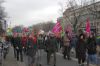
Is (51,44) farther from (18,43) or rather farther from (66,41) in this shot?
(66,41)

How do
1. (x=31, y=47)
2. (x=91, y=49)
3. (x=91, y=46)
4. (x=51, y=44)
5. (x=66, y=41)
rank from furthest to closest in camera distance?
(x=66, y=41) → (x=51, y=44) → (x=31, y=47) → (x=91, y=46) → (x=91, y=49)

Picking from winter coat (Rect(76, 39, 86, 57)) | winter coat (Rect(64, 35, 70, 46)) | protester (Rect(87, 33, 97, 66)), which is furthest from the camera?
winter coat (Rect(64, 35, 70, 46))

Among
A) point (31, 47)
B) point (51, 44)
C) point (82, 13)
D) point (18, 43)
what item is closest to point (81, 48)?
point (31, 47)

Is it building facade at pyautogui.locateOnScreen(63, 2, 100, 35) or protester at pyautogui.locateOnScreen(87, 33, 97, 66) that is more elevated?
building facade at pyautogui.locateOnScreen(63, 2, 100, 35)

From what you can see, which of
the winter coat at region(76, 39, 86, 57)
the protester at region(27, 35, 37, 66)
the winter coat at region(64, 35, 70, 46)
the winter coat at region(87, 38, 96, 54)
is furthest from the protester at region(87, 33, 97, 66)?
the winter coat at region(64, 35, 70, 46)

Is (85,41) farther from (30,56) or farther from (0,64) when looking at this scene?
(0,64)

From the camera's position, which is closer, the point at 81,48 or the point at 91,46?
the point at 91,46

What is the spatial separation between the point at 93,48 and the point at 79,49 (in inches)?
25.2

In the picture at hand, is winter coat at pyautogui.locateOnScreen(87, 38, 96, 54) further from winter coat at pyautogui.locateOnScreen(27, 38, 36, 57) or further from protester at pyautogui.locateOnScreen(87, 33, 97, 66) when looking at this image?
winter coat at pyautogui.locateOnScreen(27, 38, 36, 57)

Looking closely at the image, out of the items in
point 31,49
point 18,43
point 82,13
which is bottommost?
point 31,49

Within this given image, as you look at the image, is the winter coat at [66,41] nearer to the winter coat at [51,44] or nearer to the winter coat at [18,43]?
the winter coat at [18,43]

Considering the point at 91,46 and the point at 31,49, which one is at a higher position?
the point at 91,46

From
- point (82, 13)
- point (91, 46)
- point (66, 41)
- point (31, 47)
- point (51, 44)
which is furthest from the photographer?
point (82, 13)

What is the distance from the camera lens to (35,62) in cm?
1470
